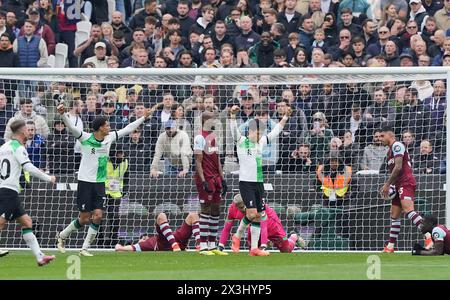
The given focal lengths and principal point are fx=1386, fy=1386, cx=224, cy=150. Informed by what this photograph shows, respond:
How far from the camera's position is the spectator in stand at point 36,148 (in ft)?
74.5

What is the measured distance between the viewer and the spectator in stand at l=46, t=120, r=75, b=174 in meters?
22.9

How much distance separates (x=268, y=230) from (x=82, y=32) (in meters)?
7.90

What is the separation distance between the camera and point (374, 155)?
22703 millimetres

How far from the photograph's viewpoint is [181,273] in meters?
17.1

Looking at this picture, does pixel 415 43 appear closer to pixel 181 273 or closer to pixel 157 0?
pixel 157 0

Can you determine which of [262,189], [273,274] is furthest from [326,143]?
[273,274]

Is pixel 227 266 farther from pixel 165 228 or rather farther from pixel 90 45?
pixel 90 45

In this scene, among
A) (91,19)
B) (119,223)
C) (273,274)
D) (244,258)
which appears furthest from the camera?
(91,19)

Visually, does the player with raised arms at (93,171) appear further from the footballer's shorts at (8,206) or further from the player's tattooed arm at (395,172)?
the player's tattooed arm at (395,172)

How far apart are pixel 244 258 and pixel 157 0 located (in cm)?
965

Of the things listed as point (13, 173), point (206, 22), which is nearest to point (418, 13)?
point (206, 22)

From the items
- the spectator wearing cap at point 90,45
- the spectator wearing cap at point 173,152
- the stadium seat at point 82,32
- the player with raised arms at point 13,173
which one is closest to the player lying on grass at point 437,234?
the spectator wearing cap at point 173,152

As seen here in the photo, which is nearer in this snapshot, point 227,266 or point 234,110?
point 227,266

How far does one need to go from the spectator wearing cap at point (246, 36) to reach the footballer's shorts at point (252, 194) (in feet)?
19.9
